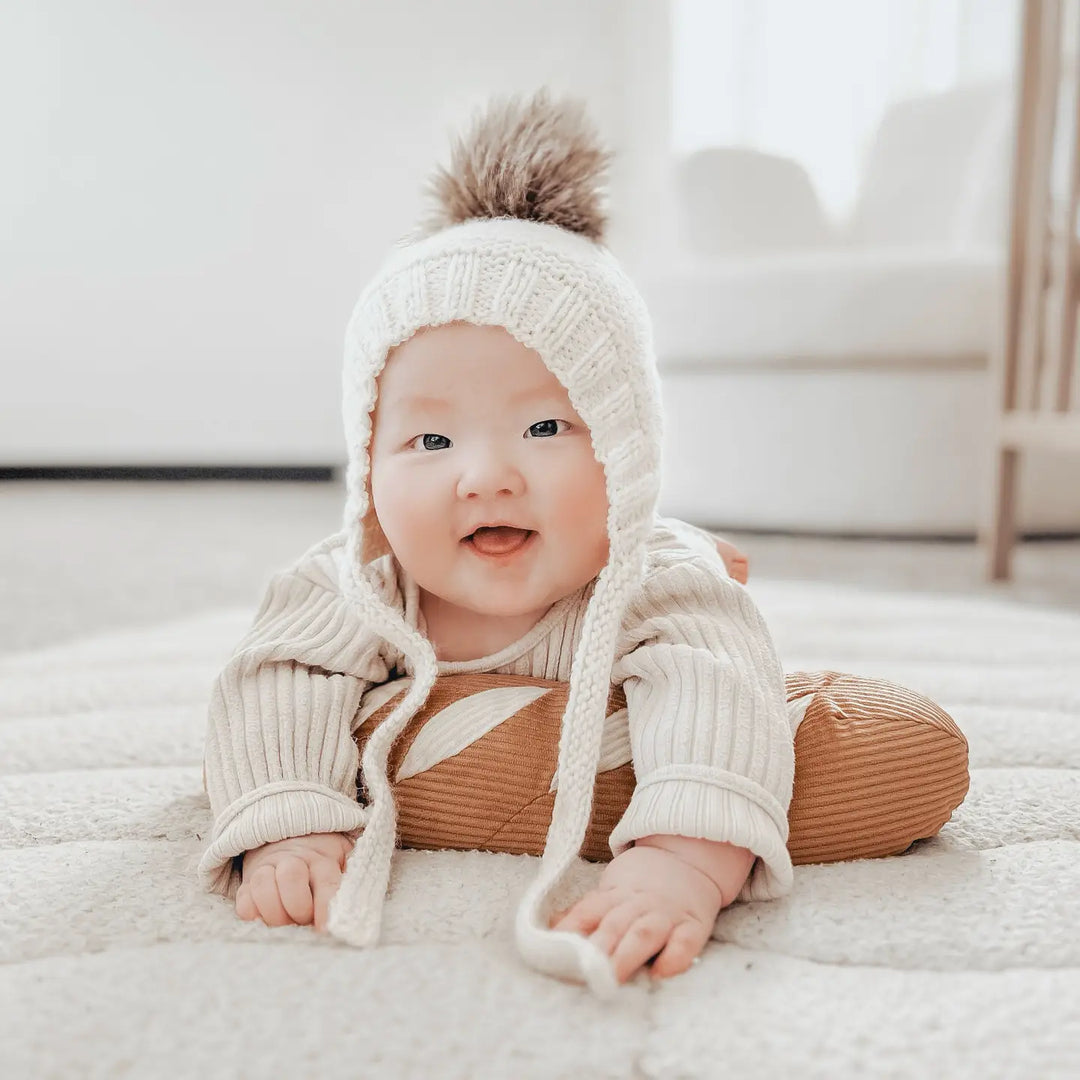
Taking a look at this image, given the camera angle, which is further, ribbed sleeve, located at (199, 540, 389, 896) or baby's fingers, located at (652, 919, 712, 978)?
ribbed sleeve, located at (199, 540, 389, 896)

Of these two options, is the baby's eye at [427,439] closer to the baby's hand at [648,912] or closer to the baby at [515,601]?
the baby at [515,601]

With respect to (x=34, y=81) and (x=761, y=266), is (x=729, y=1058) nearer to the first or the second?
(x=761, y=266)

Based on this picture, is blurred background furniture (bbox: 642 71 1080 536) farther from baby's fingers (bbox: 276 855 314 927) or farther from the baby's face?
baby's fingers (bbox: 276 855 314 927)

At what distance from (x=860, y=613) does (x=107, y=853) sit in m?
0.91

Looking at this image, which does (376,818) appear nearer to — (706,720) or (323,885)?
(323,885)

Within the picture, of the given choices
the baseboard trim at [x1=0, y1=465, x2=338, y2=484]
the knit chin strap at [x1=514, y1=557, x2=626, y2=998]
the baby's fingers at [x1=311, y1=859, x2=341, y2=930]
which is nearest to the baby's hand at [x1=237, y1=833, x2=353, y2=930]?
the baby's fingers at [x1=311, y1=859, x2=341, y2=930]

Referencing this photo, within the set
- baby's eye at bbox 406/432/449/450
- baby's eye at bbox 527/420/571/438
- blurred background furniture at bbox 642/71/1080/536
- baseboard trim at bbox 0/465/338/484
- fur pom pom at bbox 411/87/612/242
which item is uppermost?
fur pom pom at bbox 411/87/612/242

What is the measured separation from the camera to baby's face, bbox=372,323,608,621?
623 mm

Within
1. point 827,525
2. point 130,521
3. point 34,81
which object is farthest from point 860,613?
point 34,81

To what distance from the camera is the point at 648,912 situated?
0.51 m

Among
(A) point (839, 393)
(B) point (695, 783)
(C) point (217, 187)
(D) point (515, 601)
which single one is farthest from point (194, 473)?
(B) point (695, 783)

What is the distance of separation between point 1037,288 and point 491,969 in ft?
4.64

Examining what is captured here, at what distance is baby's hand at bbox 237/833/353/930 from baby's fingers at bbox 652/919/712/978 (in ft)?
0.51

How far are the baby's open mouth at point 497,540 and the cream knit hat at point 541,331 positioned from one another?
5 centimetres
